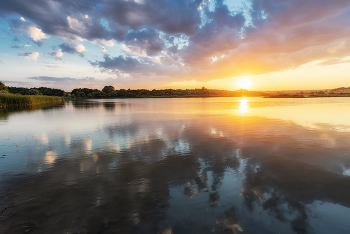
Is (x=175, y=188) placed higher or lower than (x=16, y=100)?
lower

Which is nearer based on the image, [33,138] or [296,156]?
[296,156]

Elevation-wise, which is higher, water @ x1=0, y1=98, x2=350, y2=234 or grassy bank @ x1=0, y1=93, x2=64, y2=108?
grassy bank @ x1=0, y1=93, x2=64, y2=108

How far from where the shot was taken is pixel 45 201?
797 cm

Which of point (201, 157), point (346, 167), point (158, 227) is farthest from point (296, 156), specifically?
point (158, 227)

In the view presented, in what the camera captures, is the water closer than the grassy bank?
Yes

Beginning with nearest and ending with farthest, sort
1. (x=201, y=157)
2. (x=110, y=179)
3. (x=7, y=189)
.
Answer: (x=7, y=189) < (x=110, y=179) < (x=201, y=157)

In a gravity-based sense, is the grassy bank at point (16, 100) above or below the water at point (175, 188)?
above

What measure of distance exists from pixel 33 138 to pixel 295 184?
2629 centimetres

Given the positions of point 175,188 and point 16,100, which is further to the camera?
point 16,100

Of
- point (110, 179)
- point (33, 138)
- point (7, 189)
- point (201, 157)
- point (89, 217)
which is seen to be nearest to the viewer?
point (89, 217)

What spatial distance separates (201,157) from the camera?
44.6ft

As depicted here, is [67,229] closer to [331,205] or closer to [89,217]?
[89,217]

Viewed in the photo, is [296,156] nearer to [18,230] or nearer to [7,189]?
[18,230]

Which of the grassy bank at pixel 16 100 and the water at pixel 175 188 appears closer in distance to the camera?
the water at pixel 175 188
